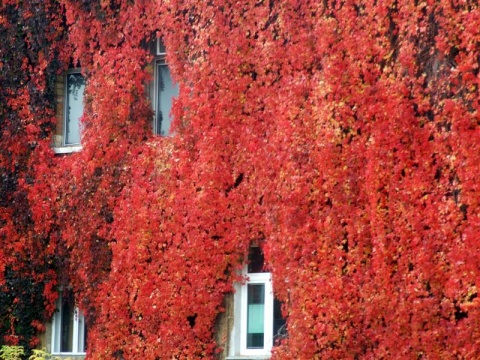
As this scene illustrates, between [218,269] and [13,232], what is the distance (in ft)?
13.6

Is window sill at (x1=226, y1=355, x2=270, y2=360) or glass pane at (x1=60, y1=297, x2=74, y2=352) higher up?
glass pane at (x1=60, y1=297, x2=74, y2=352)

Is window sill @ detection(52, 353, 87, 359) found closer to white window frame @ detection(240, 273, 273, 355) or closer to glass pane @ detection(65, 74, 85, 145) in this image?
white window frame @ detection(240, 273, 273, 355)

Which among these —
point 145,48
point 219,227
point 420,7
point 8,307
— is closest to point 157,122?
point 145,48

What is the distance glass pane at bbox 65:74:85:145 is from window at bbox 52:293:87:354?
282 centimetres

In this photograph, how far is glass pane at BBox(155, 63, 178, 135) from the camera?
775 inches

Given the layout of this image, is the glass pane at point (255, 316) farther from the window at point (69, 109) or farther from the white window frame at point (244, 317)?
the window at point (69, 109)

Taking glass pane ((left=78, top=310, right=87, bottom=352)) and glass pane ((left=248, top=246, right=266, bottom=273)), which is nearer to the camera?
glass pane ((left=248, top=246, right=266, bottom=273))

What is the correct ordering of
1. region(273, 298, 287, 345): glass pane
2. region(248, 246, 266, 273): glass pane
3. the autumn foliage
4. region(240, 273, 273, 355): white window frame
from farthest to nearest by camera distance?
region(248, 246, 266, 273): glass pane → region(240, 273, 273, 355): white window frame → region(273, 298, 287, 345): glass pane → the autumn foliage

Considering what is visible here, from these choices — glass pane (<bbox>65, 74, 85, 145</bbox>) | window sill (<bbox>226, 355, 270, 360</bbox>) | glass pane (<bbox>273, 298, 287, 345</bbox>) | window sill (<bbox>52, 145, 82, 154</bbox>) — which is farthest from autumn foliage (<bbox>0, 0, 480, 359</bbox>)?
glass pane (<bbox>273, 298, 287, 345</bbox>)

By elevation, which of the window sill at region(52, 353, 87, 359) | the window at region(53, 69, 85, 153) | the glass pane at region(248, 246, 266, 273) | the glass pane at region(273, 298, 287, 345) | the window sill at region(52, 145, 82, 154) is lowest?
the window sill at region(52, 353, 87, 359)

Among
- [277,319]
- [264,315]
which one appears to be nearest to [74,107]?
[264,315]

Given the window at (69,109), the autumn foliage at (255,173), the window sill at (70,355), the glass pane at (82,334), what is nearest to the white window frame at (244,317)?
the autumn foliage at (255,173)

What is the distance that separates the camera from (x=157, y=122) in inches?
778

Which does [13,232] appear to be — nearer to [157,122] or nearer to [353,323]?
[157,122]
